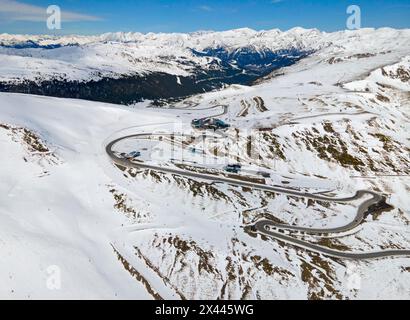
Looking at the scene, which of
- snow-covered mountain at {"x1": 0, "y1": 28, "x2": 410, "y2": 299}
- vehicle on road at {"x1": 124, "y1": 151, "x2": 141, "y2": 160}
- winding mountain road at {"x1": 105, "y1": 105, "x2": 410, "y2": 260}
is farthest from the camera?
vehicle on road at {"x1": 124, "y1": 151, "x2": 141, "y2": 160}

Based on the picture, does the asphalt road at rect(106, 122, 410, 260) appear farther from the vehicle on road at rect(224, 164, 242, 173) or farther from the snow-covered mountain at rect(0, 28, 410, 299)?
the vehicle on road at rect(224, 164, 242, 173)

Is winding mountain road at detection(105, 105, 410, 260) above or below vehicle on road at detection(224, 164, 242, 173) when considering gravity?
below

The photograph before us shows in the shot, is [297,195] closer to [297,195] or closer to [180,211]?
[297,195]

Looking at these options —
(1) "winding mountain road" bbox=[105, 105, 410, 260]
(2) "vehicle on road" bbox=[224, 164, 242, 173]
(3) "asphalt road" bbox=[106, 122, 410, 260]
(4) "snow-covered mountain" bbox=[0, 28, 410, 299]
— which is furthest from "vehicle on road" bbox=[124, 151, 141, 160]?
(2) "vehicle on road" bbox=[224, 164, 242, 173]

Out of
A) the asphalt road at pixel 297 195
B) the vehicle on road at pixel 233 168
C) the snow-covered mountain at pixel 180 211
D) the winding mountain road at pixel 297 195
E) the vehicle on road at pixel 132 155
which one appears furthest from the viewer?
the vehicle on road at pixel 233 168

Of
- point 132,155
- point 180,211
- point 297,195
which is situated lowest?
point 180,211

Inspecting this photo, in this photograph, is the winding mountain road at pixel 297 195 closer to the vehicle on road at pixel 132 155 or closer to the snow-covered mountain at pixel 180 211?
the snow-covered mountain at pixel 180 211

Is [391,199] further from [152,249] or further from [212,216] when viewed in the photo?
[152,249]

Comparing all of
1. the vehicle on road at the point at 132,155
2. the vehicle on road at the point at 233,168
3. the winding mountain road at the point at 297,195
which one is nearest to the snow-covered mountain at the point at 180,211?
the winding mountain road at the point at 297,195

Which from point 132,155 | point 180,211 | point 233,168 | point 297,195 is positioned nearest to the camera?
point 180,211

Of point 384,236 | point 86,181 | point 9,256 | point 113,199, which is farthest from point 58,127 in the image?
point 384,236

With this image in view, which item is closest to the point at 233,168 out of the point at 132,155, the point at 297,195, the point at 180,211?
the point at 297,195

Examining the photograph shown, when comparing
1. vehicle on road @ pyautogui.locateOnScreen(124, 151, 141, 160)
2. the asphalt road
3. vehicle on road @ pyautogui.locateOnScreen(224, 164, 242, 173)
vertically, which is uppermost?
vehicle on road @ pyautogui.locateOnScreen(124, 151, 141, 160)

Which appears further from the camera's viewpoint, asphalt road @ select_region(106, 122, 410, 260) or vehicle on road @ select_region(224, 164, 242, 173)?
vehicle on road @ select_region(224, 164, 242, 173)
